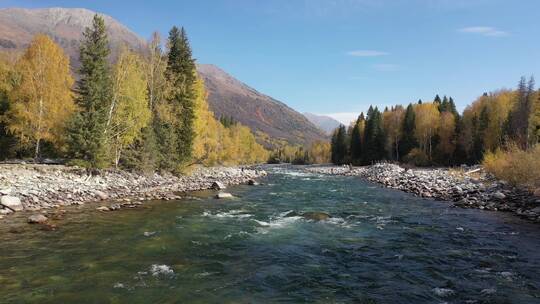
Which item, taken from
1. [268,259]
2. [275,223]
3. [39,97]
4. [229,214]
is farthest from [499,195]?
[39,97]

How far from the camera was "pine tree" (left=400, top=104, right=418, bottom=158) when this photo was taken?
85.5 meters

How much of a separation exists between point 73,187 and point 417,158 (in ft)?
231

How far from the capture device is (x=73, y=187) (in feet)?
84.6

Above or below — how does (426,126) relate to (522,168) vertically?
above

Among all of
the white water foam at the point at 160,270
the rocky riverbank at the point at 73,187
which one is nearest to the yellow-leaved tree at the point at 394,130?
the rocky riverbank at the point at 73,187

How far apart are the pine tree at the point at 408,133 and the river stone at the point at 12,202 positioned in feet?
264

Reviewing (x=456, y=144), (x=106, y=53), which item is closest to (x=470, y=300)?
(x=106, y=53)

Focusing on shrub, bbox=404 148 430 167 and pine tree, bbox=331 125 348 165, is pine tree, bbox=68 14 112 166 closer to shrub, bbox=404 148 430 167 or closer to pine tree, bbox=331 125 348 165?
shrub, bbox=404 148 430 167

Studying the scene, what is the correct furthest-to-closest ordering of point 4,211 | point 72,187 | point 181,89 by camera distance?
point 181,89 → point 72,187 → point 4,211

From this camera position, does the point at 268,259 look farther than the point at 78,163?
No

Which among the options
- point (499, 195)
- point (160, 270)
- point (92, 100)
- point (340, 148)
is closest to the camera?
point (160, 270)

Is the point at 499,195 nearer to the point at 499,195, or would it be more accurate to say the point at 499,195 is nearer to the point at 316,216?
the point at 499,195

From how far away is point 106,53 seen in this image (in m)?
30.5

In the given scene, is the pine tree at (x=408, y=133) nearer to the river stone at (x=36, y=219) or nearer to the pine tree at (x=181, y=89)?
the pine tree at (x=181, y=89)
